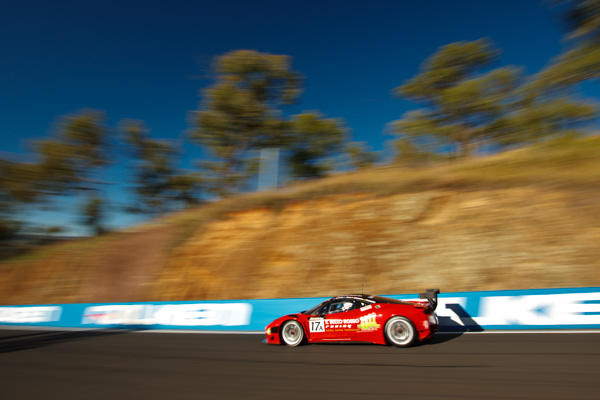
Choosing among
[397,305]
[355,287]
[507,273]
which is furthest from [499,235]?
[397,305]

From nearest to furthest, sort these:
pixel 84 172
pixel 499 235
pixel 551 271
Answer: pixel 551 271
pixel 499 235
pixel 84 172

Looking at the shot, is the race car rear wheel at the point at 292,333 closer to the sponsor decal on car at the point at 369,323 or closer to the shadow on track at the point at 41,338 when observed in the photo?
the sponsor decal on car at the point at 369,323

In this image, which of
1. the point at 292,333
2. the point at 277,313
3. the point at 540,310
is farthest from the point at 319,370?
the point at 540,310

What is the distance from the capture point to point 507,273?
471 inches

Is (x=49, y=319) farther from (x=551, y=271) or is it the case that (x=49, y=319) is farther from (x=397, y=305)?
(x=551, y=271)

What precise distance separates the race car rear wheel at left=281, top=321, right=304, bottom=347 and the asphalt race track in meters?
0.35

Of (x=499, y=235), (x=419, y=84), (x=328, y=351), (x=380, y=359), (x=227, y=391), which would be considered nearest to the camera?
(x=227, y=391)

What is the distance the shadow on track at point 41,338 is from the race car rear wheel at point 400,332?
31.2 ft

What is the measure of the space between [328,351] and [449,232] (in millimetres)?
8468

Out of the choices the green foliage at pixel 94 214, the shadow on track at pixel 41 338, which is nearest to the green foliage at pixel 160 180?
the green foliage at pixel 94 214

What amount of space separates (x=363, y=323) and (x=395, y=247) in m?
7.29

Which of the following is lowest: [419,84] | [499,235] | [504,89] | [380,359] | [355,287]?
[380,359]

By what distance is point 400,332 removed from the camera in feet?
24.9

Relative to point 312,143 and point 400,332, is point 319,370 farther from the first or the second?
point 312,143
